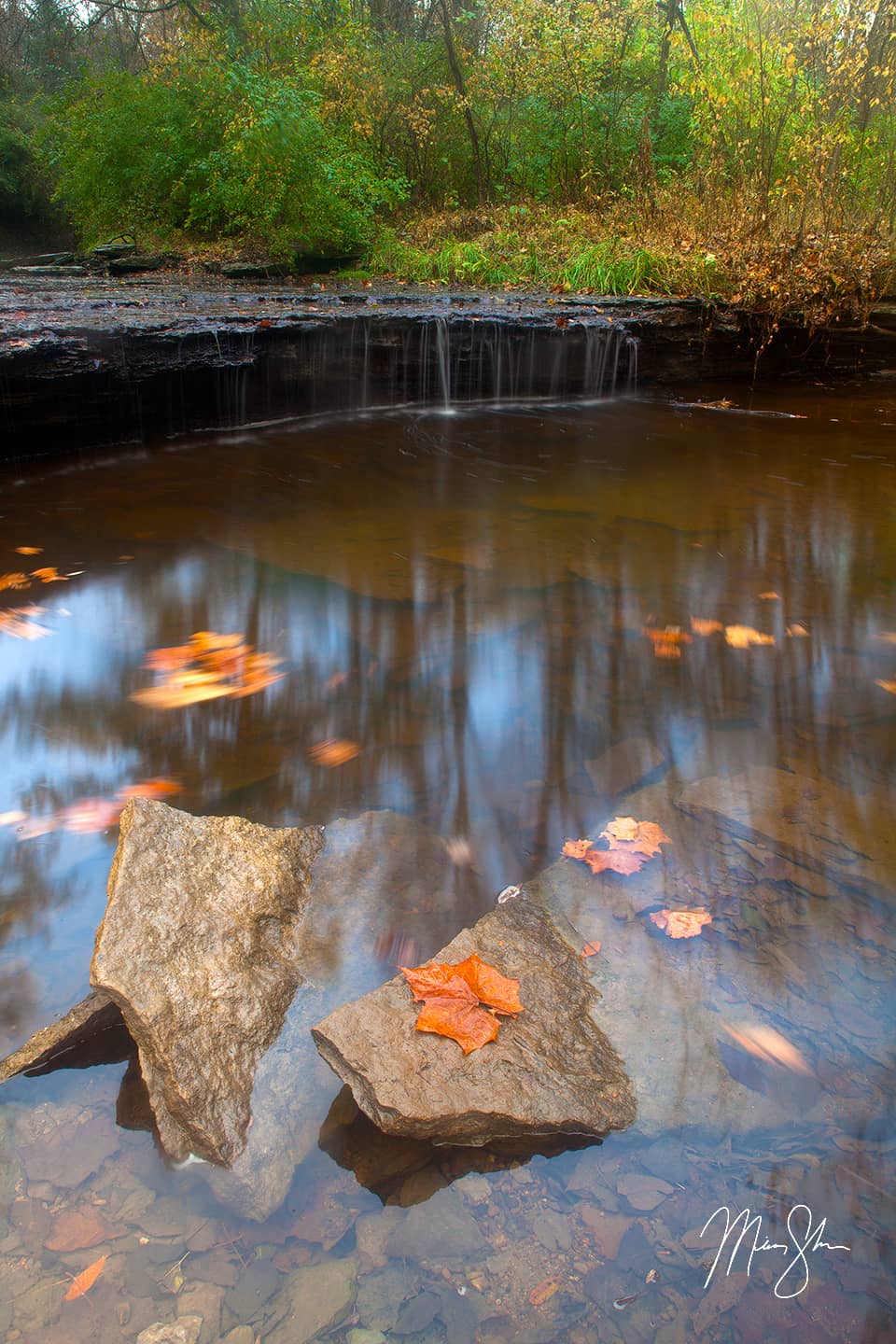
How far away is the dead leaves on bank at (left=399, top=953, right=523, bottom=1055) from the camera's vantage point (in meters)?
2.04

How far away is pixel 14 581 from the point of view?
493 centimetres

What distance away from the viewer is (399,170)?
15.2 m

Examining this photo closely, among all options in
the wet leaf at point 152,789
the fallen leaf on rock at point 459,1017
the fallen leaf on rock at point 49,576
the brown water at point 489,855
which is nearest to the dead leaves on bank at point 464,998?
the fallen leaf on rock at point 459,1017

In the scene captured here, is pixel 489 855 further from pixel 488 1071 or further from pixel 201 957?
pixel 201 957

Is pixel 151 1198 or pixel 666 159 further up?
pixel 666 159

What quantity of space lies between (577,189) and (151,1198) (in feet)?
54.3

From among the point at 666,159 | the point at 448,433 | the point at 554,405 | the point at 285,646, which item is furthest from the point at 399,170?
the point at 285,646

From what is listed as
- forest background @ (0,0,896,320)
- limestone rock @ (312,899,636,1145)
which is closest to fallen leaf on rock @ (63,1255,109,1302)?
limestone rock @ (312,899,636,1145)

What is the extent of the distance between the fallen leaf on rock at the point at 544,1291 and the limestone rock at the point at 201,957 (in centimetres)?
69

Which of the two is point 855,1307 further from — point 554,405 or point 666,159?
point 666,159

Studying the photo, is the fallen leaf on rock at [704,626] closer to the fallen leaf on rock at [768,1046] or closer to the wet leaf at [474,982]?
the fallen leaf on rock at [768,1046]

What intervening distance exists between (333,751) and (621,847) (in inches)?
47.5

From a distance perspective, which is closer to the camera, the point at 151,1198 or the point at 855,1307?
the point at 855,1307

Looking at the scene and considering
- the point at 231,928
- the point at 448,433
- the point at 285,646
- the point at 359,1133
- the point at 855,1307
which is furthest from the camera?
the point at 448,433
